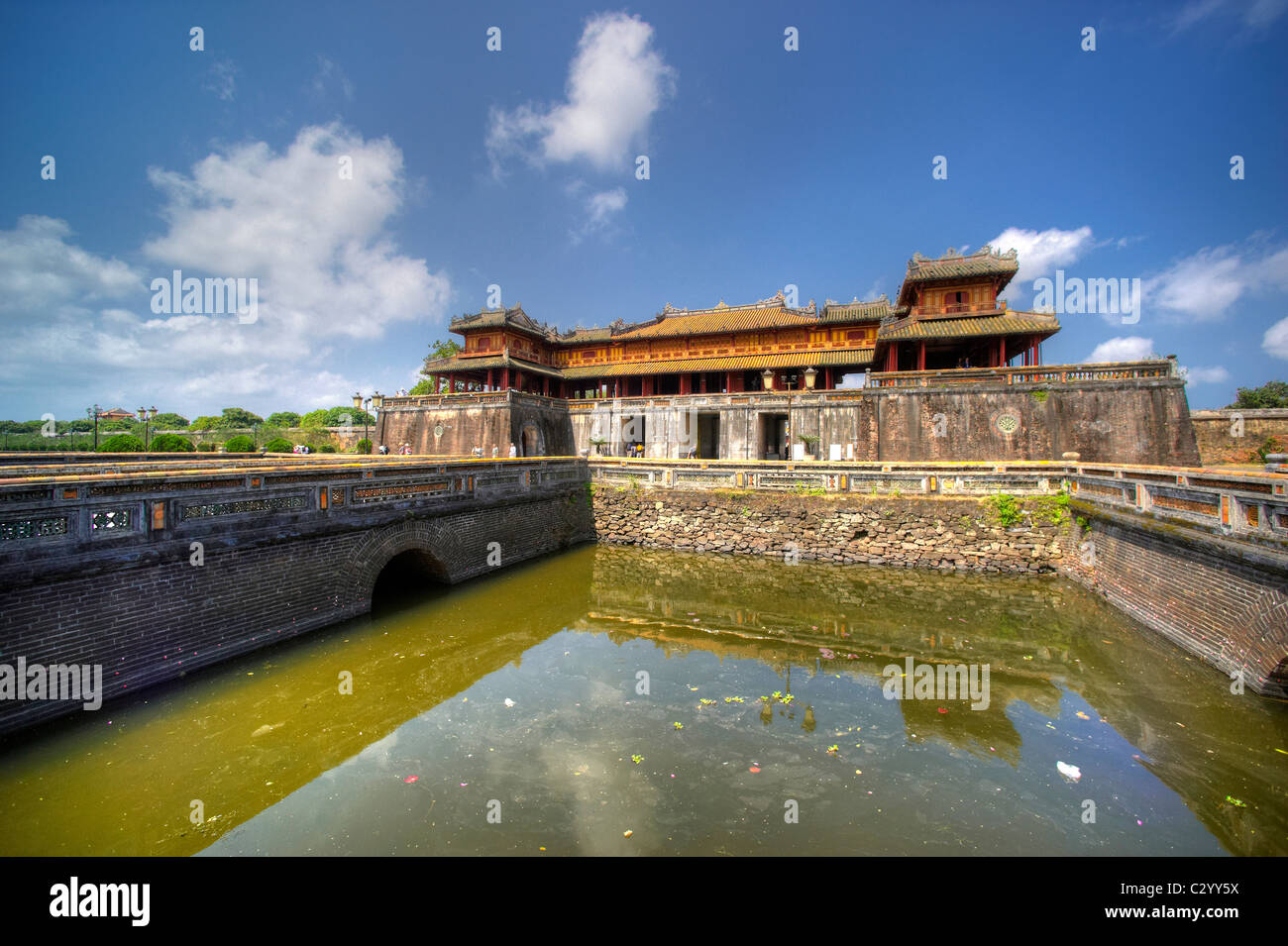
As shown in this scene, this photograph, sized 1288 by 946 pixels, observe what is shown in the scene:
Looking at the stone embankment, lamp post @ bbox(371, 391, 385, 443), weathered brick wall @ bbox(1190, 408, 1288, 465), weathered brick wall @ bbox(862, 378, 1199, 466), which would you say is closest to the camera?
the stone embankment

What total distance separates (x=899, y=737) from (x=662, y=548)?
468 inches

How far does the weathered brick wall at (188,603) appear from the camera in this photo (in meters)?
5.71

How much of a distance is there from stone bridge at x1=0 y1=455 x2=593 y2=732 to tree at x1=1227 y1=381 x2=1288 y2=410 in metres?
50.8

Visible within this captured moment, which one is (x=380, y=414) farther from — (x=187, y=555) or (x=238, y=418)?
(x=238, y=418)

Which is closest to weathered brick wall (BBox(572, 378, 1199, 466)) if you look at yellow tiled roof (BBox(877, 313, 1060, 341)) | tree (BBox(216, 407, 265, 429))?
yellow tiled roof (BBox(877, 313, 1060, 341))

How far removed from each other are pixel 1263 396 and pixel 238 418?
81969 millimetres

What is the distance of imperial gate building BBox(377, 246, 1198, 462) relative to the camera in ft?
63.7

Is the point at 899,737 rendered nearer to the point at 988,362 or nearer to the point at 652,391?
the point at 988,362

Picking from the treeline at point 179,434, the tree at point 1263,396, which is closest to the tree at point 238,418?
the treeline at point 179,434

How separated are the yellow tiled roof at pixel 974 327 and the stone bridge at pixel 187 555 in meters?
20.4

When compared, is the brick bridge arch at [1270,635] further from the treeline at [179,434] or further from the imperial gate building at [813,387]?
the treeline at [179,434]

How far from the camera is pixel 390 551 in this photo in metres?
10.4

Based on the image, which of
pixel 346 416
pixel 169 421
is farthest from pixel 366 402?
pixel 169 421

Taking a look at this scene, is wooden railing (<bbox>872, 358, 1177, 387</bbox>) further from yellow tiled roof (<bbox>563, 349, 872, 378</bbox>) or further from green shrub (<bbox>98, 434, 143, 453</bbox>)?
green shrub (<bbox>98, 434, 143, 453</bbox>)
